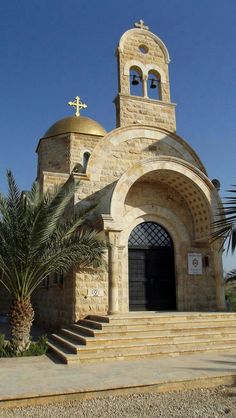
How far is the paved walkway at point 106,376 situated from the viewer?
219 inches

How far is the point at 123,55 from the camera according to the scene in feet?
46.2

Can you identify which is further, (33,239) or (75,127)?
(75,127)

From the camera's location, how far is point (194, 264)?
42.8 feet

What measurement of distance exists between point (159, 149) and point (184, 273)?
4.59 m

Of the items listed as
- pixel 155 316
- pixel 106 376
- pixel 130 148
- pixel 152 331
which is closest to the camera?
pixel 106 376

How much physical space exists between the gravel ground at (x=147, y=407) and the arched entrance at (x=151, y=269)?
6.71 meters

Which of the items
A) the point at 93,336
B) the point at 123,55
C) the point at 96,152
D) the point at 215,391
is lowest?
the point at 215,391

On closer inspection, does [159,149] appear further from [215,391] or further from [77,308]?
[215,391]

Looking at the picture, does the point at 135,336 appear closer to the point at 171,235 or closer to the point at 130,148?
the point at 171,235

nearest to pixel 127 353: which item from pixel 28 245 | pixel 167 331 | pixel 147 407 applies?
pixel 167 331

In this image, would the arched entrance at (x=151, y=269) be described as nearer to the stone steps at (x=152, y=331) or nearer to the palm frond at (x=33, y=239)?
the palm frond at (x=33, y=239)

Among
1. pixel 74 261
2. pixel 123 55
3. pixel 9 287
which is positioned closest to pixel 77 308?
pixel 74 261

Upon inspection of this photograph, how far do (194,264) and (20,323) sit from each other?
21.6ft

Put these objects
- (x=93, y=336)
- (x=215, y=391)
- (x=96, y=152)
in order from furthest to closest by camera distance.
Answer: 1. (x=96, y=152)
2. (x=93, y=336)
3. (x=215, y=391)
